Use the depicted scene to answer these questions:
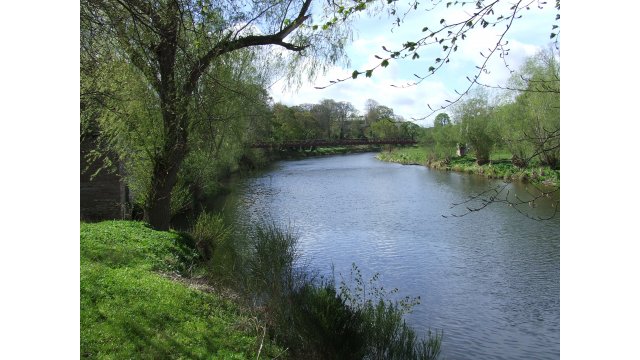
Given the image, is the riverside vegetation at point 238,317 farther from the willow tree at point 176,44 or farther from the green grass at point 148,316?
the willow tree at point 176,44

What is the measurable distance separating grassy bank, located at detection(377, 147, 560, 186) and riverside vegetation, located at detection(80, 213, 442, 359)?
52.6 feet

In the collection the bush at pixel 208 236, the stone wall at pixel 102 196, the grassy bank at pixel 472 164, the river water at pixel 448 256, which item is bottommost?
the river water at pixel 448 256

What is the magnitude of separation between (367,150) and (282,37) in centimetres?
6178

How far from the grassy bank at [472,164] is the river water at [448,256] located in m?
3.81

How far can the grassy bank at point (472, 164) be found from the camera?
24756mm

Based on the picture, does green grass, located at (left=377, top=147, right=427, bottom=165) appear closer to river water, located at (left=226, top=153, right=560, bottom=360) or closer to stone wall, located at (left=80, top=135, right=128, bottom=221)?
river water, located at (left=226, top=153, right=560, bottom=360)

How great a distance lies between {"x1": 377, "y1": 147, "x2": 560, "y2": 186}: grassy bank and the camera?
24.8 meters

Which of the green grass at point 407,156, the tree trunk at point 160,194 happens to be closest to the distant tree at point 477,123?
the green grass at point 407,156

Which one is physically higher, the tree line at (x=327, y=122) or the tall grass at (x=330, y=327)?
the tree line at (x=327, y=122)

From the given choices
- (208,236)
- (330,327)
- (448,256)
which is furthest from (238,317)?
(448,256)
